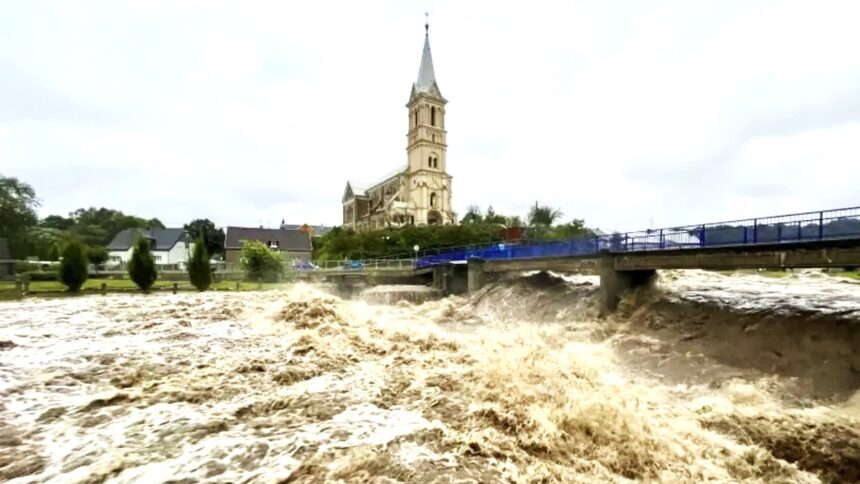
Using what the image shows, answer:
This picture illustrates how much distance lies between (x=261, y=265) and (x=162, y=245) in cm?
4092

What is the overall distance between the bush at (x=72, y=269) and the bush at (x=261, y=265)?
52.1ft

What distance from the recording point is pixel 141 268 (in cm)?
3806

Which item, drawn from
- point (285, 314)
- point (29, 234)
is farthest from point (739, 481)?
point (29, 234)

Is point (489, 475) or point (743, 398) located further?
point (743, 398)

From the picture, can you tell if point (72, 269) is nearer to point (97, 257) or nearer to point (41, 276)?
point (41, 276)

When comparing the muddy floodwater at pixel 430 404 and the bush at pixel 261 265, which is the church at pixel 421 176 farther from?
the muddy floodwater at pixel 430 404

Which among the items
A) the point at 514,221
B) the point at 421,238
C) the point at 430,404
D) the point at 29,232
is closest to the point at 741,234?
the point at 430,404

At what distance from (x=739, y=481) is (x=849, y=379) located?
779 centimetres

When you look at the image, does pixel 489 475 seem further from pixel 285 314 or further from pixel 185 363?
pixel 285 314

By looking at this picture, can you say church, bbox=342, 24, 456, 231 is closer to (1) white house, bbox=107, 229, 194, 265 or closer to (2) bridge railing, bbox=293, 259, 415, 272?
(2) bridge railing, bbox=293, 259, 415, 272

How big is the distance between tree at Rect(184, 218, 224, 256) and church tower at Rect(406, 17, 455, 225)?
163ft

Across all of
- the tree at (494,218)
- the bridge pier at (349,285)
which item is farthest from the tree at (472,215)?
the bridge pier at (349,285)

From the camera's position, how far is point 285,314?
1762 centimetres

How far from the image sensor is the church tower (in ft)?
287
